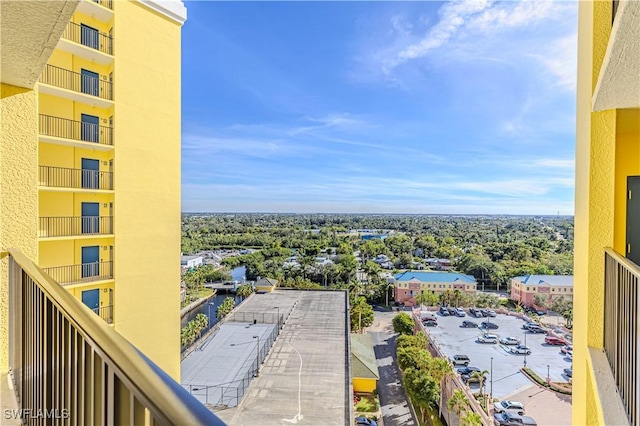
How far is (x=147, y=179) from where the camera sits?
559 cm

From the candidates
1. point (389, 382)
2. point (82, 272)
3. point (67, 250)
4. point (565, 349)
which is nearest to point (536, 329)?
point (565, 349)

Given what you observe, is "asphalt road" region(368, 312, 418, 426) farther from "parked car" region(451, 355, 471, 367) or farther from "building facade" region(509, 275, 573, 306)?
"building facade" region(509, 275, 573, 306)

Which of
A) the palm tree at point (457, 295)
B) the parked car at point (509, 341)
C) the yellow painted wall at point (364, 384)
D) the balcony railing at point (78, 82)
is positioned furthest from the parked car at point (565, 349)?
the balcony railing at point (78, 82)

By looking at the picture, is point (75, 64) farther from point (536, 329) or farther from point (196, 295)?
point (536, 329)

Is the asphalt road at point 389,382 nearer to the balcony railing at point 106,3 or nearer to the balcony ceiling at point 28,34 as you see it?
the balcony ceiling at point 28,34

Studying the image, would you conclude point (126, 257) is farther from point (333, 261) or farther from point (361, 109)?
point (361, 109)

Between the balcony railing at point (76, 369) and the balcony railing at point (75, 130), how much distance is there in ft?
15.3

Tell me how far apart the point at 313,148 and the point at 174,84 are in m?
26.3

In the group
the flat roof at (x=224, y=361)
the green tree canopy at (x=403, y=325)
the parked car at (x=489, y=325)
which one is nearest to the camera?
the flat roof at (x=224, y=361)

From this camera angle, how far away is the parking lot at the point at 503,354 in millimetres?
10312

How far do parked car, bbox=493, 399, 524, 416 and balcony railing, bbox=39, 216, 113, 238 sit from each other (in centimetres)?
1044

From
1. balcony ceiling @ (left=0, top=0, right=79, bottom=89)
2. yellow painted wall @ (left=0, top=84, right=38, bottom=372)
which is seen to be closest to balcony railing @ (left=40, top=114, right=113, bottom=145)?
yellow painted wall @ (left=0, top=84, right=38, bottom=372)

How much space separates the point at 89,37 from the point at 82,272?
3791 millimetres

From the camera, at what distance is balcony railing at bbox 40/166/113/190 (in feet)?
15.9
